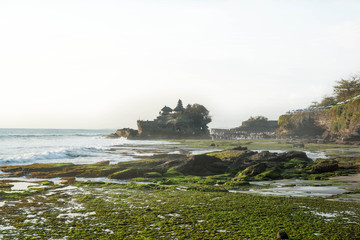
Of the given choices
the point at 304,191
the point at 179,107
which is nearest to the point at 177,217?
the point at 304,191

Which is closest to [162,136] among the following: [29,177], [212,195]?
[29,177]

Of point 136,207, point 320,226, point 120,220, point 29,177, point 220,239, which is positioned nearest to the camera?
point 220,239

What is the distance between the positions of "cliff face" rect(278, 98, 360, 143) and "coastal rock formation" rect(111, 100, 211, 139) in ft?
125

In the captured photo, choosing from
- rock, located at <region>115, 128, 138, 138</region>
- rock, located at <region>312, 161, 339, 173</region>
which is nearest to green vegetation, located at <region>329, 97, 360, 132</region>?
rock, located at <region>312, 161, 339, 173</region>

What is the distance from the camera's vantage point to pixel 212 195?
12.6m

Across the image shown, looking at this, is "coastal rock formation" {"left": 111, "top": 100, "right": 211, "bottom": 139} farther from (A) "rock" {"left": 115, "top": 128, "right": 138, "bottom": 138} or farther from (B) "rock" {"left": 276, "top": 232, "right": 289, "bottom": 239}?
(B) "rock" {"left": 276, "top": 232, "right": 289, "bottom": 239}

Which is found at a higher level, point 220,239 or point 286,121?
point 286,121

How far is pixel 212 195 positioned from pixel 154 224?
16.1 ft

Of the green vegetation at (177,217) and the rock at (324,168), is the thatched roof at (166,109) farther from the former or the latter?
the green vegetation at (177,217)

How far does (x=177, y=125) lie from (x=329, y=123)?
61.1 metres

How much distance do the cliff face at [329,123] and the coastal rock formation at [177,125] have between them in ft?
125

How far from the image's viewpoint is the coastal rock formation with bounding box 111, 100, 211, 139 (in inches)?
4508

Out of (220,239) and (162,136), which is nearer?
(220,239)

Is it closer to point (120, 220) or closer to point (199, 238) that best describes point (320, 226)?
point (199, 238)
